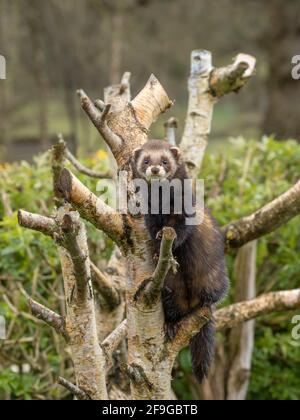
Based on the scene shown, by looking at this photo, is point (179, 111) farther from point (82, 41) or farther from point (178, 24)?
point (82, 41)

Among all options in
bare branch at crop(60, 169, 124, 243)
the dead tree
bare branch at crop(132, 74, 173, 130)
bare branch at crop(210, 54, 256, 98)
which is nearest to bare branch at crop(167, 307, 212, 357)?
the dead tree

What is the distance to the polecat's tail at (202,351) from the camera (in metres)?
3.82

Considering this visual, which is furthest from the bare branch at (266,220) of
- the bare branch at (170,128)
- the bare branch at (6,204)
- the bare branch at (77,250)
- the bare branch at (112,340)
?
the bare branch at (6,204)

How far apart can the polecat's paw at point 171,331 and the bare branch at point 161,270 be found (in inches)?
9.5

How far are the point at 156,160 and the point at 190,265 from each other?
0.55 m

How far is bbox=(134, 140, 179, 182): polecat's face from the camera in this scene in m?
3.54

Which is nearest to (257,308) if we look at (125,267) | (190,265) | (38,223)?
(190,265)

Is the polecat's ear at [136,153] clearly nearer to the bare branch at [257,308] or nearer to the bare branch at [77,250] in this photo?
the bare branch at [77,250]

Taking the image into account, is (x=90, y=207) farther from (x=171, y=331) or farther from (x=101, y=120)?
(x=171, y=331)

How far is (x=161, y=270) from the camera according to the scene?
10.1 ft

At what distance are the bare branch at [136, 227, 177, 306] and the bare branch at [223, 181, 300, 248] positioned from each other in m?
1.06

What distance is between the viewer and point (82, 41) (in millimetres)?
13898
